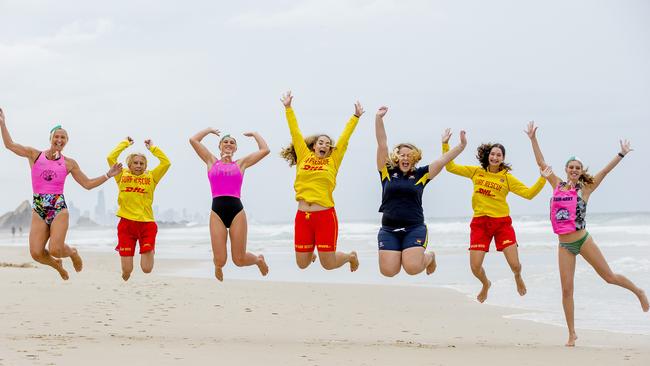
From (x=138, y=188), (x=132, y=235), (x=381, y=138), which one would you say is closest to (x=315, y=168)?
(x=381, y=138)

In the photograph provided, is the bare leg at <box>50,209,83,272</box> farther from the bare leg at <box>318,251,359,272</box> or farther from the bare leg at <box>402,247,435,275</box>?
the bare leg at <box>402,247,435,275</box>

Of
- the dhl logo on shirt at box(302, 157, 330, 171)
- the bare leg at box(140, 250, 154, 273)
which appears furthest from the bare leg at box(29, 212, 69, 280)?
the dhl logo on shirt at box(302, 157, 330, 171)

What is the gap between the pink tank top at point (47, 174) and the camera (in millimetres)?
11883

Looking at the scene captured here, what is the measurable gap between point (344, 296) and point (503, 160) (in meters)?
7.44

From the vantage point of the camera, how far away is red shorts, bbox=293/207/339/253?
451 inches

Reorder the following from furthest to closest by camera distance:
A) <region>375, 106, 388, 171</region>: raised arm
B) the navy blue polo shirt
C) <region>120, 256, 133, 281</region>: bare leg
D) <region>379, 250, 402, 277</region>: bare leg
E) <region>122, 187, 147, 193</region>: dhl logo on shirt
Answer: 1. <region>120, 256, 133, 281</region>: bare leg
2. <region>122, 187, 147, 193</region>: dhl logo on shirt
3. <region>379, 250, 402, 277</region>: bare leg
4. the navy blue polo shirt
5. <region>375, 106, 388, 171</region>: raised arm

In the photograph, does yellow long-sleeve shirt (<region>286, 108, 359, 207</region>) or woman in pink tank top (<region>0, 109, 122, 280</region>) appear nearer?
yellow long-sleeve shirt (<region>286, 108, 359, 207</region>)

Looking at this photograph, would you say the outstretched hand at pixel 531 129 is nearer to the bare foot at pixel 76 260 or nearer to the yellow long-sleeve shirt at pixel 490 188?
the yellow long-sleeve shirt at pixel 490 188

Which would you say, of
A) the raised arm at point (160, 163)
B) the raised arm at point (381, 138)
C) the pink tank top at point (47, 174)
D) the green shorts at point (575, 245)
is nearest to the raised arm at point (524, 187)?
the green shorts at point (575, 245)

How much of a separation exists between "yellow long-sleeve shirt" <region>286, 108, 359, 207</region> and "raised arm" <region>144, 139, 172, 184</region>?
2.60 metres

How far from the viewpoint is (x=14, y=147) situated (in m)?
11.9

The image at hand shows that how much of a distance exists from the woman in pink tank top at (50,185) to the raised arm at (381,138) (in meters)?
4.16

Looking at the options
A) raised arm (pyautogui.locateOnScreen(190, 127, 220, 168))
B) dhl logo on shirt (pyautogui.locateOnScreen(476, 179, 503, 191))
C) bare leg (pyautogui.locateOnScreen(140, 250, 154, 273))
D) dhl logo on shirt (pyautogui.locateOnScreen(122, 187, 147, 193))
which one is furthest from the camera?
bare leg (pyautogui.locateOnScreen(140, 250, 154, 273))

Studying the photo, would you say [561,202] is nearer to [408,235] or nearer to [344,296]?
[408,235]
